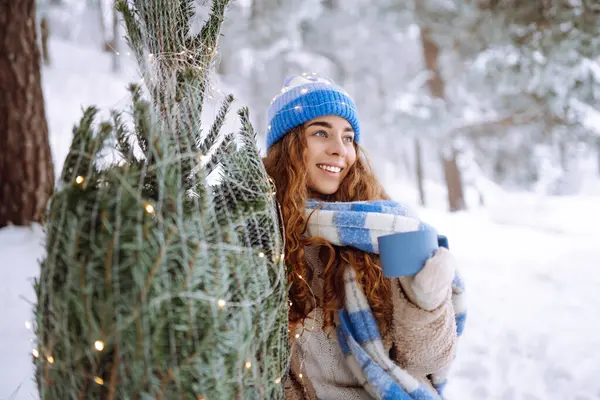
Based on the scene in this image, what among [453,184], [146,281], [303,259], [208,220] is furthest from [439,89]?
[146,281]

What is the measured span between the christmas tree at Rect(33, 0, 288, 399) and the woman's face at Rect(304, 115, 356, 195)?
2.32 ft

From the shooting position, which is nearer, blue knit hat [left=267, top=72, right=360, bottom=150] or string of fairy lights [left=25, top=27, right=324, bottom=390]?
string of fairy lights [left=25, top=27, right=324, bottom=390]

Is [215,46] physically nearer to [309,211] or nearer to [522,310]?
[309,211]

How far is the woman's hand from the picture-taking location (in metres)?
1.11

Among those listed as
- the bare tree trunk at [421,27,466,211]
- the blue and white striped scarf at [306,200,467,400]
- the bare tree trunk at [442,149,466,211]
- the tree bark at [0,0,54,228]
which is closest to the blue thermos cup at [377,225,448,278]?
the blue and white striped scarf at [306,200,467,400]

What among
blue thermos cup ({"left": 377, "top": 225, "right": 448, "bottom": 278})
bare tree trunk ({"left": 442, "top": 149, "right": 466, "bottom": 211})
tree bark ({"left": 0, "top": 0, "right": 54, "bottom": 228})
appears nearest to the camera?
blue thermos cup ({"left": 377, "top": 225, "right": 448, "bottom": 278})

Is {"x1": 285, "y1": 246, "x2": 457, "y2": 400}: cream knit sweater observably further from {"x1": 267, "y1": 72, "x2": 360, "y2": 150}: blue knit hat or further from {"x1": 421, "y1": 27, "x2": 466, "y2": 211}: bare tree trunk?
{"x1": 421, "y1": 27, "x2": 466, "y2": 211}: bare tree trunk

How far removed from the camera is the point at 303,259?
1455mm

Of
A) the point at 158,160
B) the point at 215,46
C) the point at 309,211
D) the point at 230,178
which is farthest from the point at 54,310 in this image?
the point at 309,211

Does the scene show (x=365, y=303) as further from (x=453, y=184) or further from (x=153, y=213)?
(x=453, y=184)

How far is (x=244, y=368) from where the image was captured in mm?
778

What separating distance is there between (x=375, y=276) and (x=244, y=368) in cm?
76

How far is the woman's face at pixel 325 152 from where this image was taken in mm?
1567

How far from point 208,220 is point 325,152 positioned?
892mm
